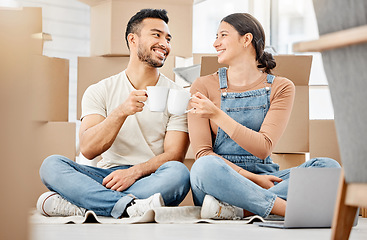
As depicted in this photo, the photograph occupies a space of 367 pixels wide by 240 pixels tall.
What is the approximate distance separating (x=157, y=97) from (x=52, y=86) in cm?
73

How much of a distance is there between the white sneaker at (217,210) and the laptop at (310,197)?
0.19 m

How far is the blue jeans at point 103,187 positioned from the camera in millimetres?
1638

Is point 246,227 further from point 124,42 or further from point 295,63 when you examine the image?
point 124,42

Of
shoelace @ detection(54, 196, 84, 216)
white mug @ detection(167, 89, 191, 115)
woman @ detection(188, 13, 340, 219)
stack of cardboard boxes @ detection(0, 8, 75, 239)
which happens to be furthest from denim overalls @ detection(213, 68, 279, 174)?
stack of cardboard boxes @ detection(0, 8, 75, 239)

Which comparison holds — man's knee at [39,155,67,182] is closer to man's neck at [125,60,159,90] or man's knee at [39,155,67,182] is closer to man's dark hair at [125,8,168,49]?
man's neck at [125,60,159,90]

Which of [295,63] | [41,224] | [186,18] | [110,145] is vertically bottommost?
[41,224]

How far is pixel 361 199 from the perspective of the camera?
826 millimetres

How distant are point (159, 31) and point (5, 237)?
160 cm

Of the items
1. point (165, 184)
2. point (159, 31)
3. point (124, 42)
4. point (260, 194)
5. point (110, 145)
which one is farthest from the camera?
point (124, 42)

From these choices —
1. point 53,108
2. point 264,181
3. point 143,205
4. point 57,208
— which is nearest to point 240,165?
point 264,181

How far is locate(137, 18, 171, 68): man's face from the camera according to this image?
196 cm

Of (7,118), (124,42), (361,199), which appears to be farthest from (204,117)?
(7,118)

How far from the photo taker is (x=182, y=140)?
73.7 inches

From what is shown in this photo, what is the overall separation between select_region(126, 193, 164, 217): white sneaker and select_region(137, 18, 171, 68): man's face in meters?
0.53
